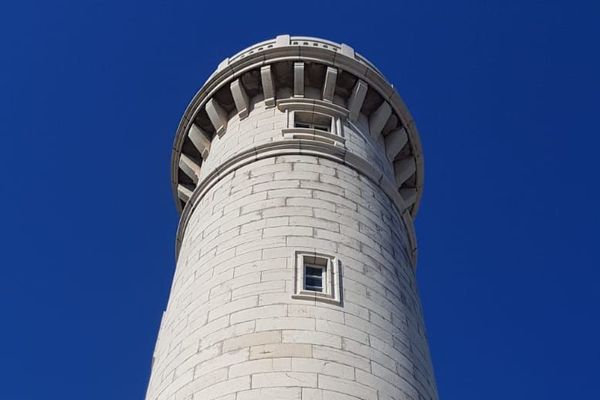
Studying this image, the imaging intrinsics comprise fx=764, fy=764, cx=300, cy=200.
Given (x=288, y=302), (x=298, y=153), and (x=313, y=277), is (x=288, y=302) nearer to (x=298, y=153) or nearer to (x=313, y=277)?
(x=313, y=277)

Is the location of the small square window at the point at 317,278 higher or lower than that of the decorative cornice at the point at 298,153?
lower

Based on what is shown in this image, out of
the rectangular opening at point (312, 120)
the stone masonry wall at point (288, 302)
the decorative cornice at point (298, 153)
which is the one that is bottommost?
the stone masonry wall at point (288, 302)

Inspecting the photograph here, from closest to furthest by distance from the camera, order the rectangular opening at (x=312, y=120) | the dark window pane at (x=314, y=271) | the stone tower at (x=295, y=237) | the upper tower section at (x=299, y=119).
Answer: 1. the stone tower at (x=295, y=237)
2. the dark window pane at (x=314, y=271)
3. the upper tower section at (x=299, y=119)
4. the rectangular opening at (x=312, y=120)

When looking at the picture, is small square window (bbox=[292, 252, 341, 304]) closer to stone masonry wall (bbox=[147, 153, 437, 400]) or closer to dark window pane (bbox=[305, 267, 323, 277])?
dark window pane (bbox=[305, 267, 323, 277])

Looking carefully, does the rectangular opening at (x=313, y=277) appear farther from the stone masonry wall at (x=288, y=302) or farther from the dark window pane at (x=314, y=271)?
the stone masonry wall at (x=288, y=302)

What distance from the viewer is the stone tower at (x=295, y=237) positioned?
38.1ft

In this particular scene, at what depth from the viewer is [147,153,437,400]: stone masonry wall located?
11.4 metres

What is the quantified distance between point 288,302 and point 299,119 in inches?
262

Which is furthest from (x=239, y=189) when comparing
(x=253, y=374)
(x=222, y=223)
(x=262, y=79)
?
(x=253, y=374)

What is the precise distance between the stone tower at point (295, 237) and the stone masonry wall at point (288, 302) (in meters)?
0.03

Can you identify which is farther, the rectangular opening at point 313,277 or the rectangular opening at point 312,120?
the rectangular opening at point 312,120

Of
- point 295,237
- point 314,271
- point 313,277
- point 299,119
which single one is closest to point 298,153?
point 299,119

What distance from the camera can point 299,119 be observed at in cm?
1795

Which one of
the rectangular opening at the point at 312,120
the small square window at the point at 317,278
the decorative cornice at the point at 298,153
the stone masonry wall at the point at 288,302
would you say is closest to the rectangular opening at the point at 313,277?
the small square window at the point at 317,278
